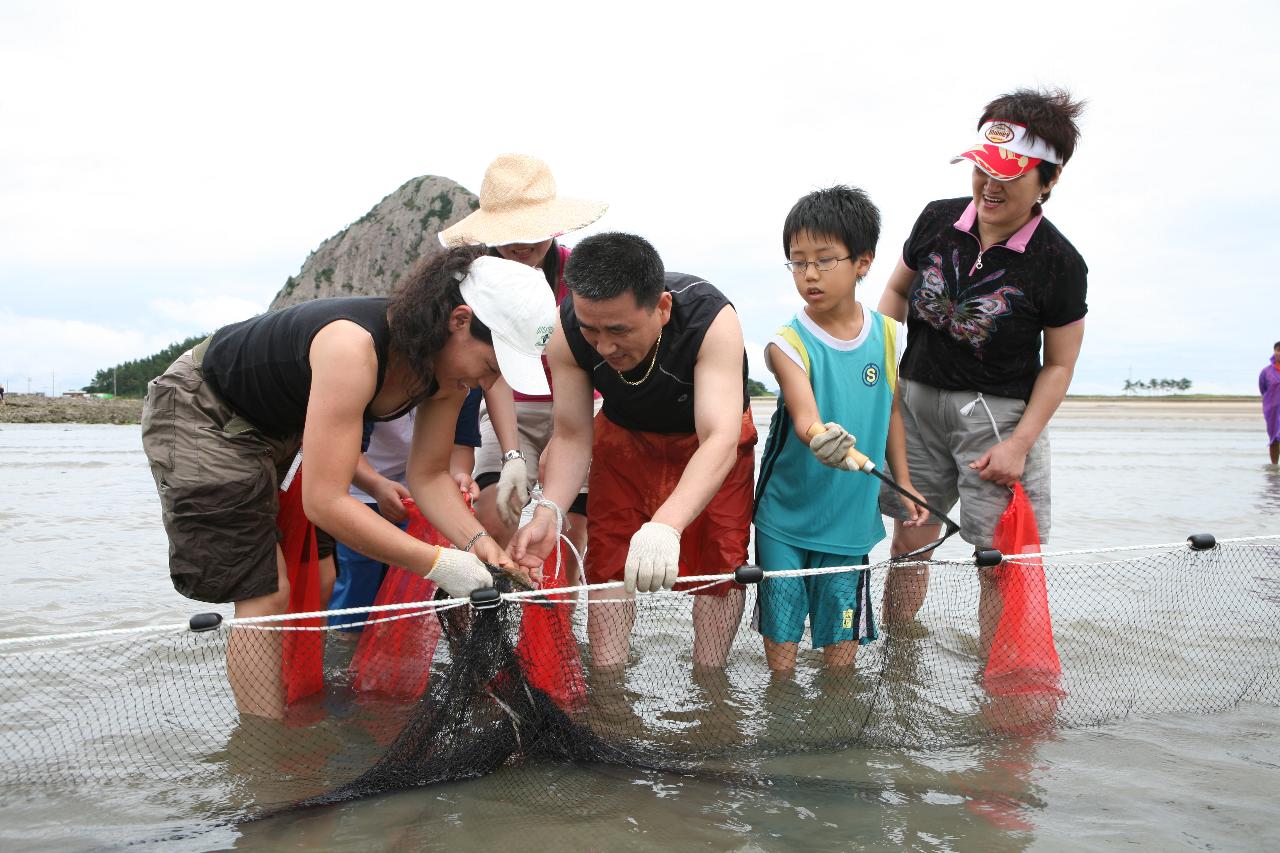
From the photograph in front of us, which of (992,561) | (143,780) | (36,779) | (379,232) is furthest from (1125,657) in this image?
(379,232)

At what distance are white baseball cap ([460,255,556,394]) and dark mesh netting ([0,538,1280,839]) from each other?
695 mm

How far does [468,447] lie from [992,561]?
228 centimetres

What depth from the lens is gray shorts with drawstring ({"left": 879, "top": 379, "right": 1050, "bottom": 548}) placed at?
156 inches

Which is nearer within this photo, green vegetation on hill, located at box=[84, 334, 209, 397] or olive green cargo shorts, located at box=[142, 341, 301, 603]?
olive green cargo shorts, located at box=[142, 341, 301, 603]

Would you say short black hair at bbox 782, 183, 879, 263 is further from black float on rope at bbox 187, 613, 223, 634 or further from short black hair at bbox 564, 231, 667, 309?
black float on rope at bbox 187, 613, 223, 634

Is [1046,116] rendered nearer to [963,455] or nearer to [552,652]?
[963,455]

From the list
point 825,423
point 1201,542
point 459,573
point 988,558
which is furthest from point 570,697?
point 1201,542

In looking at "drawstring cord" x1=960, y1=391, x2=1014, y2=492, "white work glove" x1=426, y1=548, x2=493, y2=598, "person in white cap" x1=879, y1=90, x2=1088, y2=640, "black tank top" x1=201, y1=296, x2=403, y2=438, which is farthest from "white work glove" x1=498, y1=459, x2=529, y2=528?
"drawstring cord" x1=960, y1=391, x2=1014, y2=492

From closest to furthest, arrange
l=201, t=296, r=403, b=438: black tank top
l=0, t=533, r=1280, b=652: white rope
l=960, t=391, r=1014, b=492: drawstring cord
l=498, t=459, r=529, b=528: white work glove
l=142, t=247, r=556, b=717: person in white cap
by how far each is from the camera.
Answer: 1. l=0, t=533, r=1280, b=652: white rope
2. l=142, t=247, r=556, b=717: person in white cap
3. l=201, t=296, r=403, b=438: black tank top
4. l=498, t=459, r=529, b=528: white work glove
5. l=960, t=391, r=1014, b=492: drawstring cord

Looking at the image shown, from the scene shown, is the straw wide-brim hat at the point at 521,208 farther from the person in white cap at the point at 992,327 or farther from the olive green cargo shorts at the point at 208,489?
the person in white cap at the point at 992,327

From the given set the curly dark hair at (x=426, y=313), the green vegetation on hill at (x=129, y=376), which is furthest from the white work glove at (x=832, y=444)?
the green vegetation on hill at (x=129, y=376)

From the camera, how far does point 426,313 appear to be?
9.26 ft

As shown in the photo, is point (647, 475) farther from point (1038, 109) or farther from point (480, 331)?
point (1038, 109)

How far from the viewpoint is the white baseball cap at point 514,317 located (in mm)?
2805
